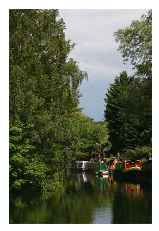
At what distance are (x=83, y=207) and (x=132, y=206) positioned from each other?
1555 millimetres

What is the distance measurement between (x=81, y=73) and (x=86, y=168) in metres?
28.2

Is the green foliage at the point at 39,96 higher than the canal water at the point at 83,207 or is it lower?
higher

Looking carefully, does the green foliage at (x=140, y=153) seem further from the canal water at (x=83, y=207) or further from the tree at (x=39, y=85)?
the tree at (x=39, y=85)

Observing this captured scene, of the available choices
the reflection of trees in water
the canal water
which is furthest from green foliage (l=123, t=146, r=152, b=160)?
the canal water

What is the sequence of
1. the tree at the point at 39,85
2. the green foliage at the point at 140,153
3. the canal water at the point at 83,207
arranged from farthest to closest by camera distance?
the green foliage at the point at 140,153 → the tree at the point at 39,85 → the canal water at the point at 83,207

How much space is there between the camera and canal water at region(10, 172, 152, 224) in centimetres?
1895

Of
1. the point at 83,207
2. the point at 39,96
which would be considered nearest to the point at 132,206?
the point at 83,207

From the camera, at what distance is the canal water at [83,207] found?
18953mm

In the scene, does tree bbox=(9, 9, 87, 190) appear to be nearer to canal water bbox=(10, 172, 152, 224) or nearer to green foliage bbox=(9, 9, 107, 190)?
green foliage bbox=(9, 9, 107, 190)

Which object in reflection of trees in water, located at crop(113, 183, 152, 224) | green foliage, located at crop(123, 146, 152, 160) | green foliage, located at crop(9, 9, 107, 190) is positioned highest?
green foliage, located at crop(9, 9, 107, 190)

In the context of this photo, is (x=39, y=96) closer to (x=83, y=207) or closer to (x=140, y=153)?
(x=83, y=207)

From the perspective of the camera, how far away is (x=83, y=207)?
73.2 feet

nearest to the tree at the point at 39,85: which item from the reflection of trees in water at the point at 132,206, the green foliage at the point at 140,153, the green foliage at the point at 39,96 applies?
the green foliage at the point at 39,96
